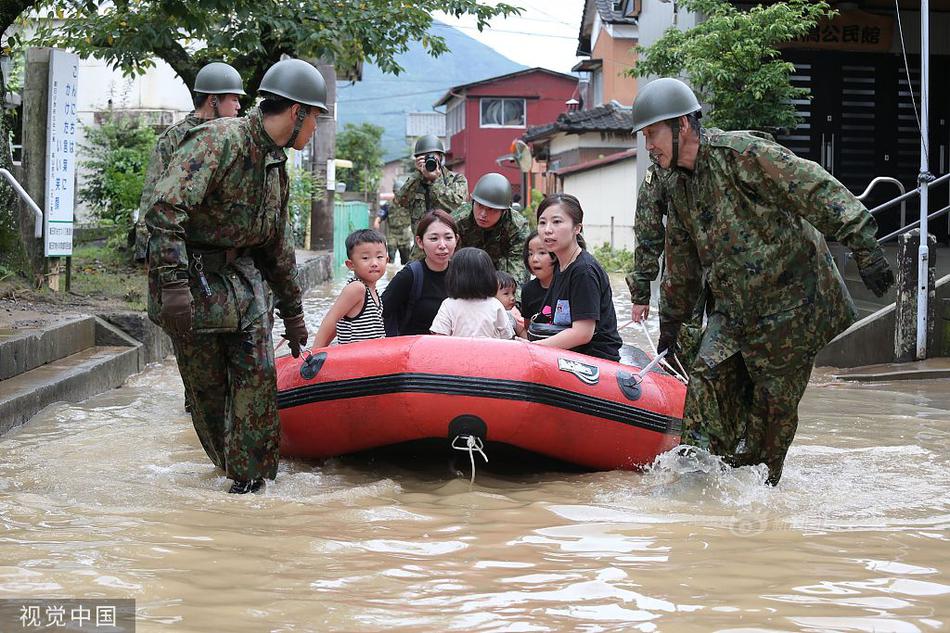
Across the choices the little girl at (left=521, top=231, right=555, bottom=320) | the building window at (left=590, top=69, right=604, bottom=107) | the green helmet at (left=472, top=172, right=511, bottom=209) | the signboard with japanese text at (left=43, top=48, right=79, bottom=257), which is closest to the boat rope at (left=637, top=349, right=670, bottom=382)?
the little girl at (left=521, top=231, right=555, bottom=320)

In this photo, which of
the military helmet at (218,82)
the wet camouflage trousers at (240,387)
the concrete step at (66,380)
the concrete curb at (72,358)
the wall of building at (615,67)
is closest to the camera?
the wet camouflage trousers at (240,387)

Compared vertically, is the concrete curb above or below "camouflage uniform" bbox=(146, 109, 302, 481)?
below

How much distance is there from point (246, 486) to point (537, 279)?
91.1 inches

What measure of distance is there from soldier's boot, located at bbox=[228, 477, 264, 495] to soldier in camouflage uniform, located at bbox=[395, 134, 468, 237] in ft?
21.2

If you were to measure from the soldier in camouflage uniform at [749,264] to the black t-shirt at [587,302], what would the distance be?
3.18 feet

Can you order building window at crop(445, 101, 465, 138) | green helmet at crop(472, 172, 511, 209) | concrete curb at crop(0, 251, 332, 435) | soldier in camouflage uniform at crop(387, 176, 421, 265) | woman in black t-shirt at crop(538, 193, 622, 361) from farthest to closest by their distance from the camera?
building window at crop(445, 101, 465, 138), soldier in camouflage uniform at crop(387, 176, 421, 265), green helmet at crop(472, 172, 511, 209), concrete curb at crop(0, 251, 332, 435), woman in black t-shirt at crop(538, 193, 622, 361)

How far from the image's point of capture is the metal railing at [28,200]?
9008mm

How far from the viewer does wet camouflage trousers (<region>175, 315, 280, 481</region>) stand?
488 centimetres

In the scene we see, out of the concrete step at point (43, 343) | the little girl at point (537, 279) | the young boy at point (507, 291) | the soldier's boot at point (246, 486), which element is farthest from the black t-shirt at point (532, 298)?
the concrete step at point (43, 343)

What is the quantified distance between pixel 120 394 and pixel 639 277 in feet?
13.1

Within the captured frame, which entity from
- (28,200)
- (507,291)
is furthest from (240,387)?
(28,200)

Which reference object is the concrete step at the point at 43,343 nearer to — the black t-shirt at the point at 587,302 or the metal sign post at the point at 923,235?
the black t-shirt at the point at 587,302

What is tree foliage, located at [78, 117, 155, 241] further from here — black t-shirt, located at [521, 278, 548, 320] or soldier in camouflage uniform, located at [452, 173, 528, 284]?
black t-shirt, located at [521, 278, 548, 320]

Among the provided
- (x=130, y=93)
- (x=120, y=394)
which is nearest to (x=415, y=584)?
(x=120, y=394)
